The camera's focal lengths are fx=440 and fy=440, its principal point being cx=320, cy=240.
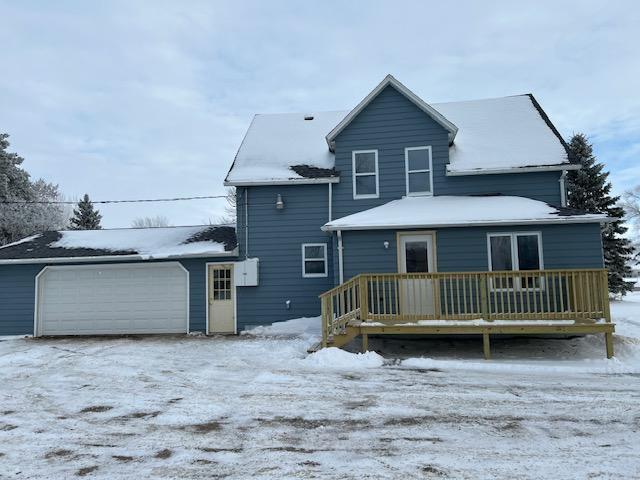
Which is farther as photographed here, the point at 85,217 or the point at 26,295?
the point at 85,217

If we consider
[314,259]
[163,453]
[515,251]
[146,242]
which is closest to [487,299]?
[515,251]

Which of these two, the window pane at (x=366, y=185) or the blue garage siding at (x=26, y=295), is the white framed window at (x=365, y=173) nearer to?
the window pane at (x=366, y=185)

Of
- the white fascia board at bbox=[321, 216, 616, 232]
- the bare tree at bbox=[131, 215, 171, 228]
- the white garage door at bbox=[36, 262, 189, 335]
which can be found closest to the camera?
the white fascia board at bbox=[321, 216, 616, 232]

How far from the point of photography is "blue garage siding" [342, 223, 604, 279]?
35.6 feet

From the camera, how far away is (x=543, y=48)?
1365 centimetres

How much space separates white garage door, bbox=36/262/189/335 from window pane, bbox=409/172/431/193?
24.6 ft

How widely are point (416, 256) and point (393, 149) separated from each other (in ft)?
11.7

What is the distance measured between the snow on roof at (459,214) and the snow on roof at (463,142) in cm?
108

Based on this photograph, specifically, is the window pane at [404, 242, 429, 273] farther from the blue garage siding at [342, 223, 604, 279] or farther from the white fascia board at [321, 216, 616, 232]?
the white fascia board at [321, 216, 616, 232]

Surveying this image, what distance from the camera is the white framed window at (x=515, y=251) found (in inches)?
438

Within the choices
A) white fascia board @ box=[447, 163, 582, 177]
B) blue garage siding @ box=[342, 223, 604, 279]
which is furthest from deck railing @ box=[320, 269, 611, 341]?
white fascia board @ box=[447, 163, 582, 177]

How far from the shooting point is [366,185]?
1332cm

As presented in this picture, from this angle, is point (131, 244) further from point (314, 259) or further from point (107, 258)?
point (314, 259)

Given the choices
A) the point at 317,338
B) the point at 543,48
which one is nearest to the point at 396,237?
the point at 317,338
